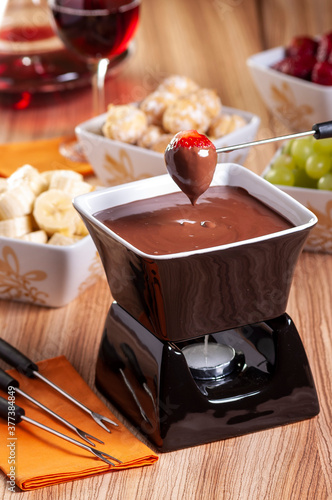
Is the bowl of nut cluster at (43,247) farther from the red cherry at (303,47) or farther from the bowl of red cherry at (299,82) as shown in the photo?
the red cherry at (303,47)

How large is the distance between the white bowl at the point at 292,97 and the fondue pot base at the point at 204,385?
0.85m

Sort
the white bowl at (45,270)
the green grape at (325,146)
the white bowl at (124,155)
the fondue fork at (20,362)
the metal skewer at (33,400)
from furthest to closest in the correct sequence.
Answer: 1. the white bowl at (124,155)
2. the green grape at (325,146)
3. the white bowl at (45,270)
4. the fondue fork at (20,362)
5. the metal skewer at (33,400)

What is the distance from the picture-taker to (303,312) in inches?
56.4

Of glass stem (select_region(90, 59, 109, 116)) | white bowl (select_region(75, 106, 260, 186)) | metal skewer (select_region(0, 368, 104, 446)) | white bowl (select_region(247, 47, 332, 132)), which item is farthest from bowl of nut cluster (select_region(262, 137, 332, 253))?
metal skewer (select_region(0, 368, 104, 446))

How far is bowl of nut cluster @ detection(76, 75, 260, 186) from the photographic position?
167cm

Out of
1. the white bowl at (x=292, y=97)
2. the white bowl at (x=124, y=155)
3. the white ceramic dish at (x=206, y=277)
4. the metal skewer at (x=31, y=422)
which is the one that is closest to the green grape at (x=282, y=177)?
the white bowl at (x=124, y=155)

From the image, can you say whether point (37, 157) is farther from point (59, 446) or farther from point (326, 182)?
point (59, 446)

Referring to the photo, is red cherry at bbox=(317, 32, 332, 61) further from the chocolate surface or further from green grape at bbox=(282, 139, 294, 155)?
the chocolate surface

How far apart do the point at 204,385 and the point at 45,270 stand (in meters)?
0.40

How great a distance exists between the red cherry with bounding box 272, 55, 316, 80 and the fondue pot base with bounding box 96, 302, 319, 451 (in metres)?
0.94

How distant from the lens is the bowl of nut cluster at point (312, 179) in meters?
1.53

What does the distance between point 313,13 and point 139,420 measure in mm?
2030

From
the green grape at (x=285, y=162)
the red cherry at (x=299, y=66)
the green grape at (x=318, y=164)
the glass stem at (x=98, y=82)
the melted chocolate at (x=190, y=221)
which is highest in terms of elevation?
the melted chocolate at (x=190, y=221)

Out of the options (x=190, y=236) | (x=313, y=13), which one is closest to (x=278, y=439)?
(x=190, y=236)
